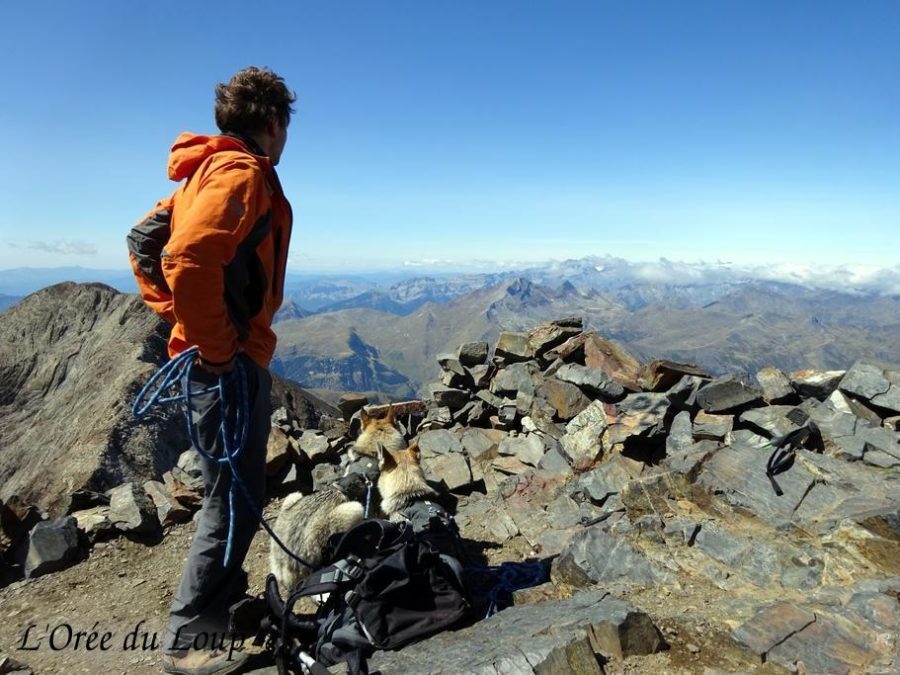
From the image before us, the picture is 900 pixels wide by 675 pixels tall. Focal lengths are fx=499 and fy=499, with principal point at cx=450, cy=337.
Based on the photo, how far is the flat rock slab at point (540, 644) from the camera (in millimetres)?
4117

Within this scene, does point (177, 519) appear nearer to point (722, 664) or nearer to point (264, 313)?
point (264, 313)

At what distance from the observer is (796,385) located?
32.8 ft

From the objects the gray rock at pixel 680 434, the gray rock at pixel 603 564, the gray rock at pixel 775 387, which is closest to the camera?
the gray rock at pixel 603 564

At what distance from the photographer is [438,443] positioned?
1137 centimetres

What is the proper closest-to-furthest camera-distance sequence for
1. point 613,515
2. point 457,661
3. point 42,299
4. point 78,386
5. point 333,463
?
point 457,661
point 613,515
point 333,463
point 78,386
point 42,299

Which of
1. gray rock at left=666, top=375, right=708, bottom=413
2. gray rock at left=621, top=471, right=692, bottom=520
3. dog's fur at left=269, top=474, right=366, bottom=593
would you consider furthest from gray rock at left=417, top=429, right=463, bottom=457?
gray rock at left=666, top=375, right=708, bottom=413

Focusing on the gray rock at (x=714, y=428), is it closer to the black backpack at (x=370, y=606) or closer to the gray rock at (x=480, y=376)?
the gray rock at (x=480, y=376)

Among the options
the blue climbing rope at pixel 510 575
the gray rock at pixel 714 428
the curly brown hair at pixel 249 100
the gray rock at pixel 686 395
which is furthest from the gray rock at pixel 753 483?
the curly brown hair at pixel 249 100

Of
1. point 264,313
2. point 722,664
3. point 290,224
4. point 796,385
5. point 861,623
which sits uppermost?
point 290,224

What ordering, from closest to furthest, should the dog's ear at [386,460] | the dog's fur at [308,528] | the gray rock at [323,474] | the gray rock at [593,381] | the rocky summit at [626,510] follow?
the rocky summit at [626,510]
the dog's fur at [308,528]
the dog's ear at [386,460]
the gray rock at [323,474]
the gray rock at [593,381]

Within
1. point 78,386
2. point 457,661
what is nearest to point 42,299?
point 78,386

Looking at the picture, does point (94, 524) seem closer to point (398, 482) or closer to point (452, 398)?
point (398, 482)

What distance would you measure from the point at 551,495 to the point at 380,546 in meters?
4.74

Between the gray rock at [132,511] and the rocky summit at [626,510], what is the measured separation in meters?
0.04
